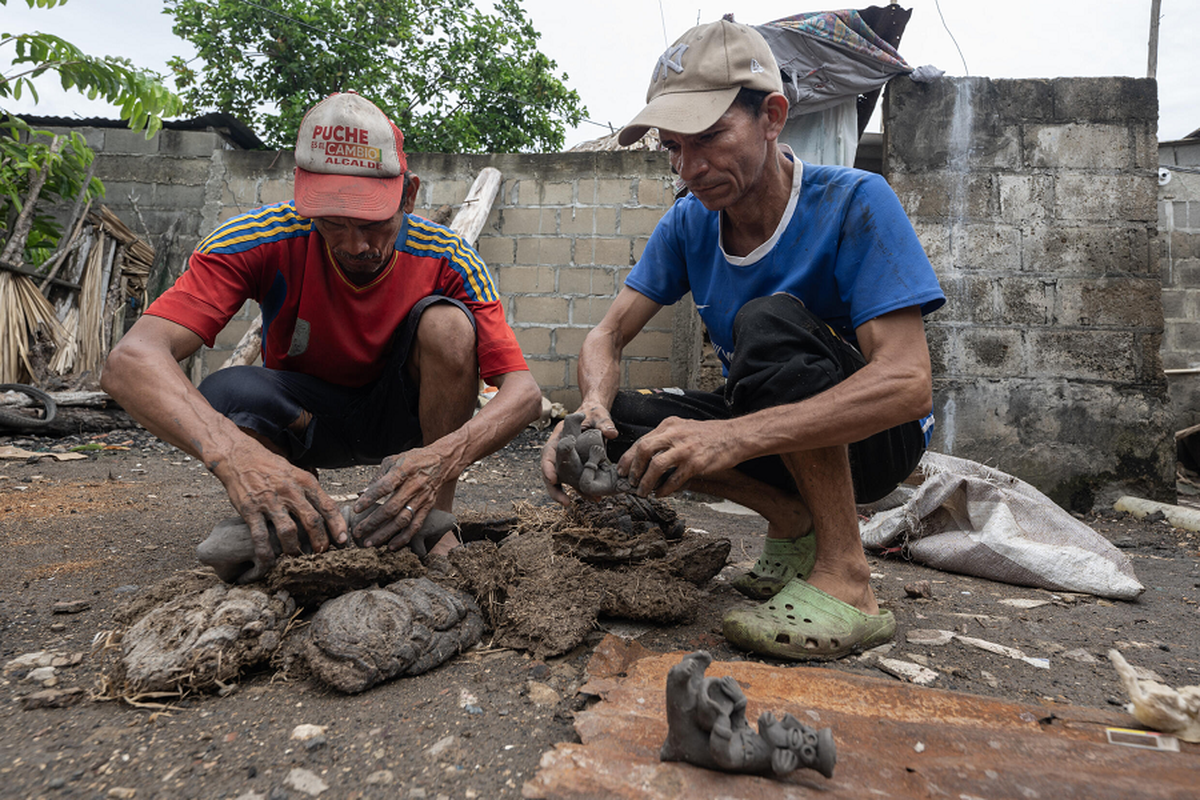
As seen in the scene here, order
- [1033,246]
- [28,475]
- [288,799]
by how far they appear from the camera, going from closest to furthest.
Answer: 1. [288,799]
2. [28,475]
3. [1033,246]

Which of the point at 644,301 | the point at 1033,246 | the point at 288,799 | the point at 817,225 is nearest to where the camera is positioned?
the point at 288,799

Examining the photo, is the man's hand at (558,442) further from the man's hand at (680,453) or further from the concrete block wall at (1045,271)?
the concrete block wall at (1045,271)

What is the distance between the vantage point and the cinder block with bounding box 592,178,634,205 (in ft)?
18.3

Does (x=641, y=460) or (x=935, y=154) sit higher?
(x=935, y=154)

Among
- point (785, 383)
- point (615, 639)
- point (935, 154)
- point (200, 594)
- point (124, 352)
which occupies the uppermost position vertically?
point (935, 154)

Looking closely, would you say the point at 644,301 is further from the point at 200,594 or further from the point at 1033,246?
the point at 1033,246

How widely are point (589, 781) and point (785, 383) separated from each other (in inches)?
38.1

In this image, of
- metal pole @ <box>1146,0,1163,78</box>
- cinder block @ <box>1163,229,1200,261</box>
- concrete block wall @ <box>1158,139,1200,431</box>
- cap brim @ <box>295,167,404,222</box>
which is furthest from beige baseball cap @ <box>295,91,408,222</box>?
metal pole @ <box>1146,0,1163,78</box>

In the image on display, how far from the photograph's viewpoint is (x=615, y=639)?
1599mm

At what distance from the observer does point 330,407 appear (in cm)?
226

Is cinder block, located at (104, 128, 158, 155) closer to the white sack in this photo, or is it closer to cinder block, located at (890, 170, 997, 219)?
cinder block, located at (890, 170, 997, 219)

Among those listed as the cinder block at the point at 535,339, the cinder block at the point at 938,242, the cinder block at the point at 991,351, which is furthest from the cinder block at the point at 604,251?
the cinder block at the point at 991,351

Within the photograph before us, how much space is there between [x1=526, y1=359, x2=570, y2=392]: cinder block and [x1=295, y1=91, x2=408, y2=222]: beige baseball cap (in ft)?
12.1

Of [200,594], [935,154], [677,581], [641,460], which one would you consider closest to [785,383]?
[641,460]
